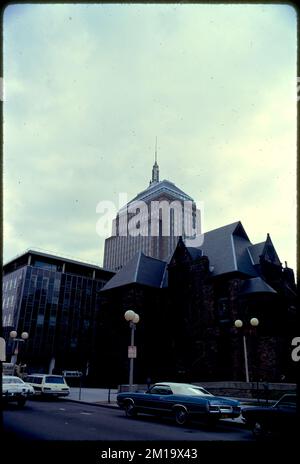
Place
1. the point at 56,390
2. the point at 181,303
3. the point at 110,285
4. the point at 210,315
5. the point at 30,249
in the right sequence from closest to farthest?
the point at 56,390 < the point at 210,315 < the point at 181,303 < the point at 110,285 < the point at 30,249

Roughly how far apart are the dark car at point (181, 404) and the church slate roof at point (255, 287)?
78.2 ft

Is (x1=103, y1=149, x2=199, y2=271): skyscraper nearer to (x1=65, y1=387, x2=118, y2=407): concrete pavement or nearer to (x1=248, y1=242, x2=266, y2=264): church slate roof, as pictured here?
(x1=248, y1=242, x2=266, y2=264): church slate roof

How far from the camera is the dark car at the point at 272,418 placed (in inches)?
342

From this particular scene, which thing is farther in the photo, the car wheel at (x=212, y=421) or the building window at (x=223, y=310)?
the building window at (x=223, y=310)

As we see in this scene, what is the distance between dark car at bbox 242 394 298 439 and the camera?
8.70 m

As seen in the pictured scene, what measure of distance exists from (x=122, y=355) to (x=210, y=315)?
11.7 metres

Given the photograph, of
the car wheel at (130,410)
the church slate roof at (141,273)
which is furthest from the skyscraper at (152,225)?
the car wheel at (130,410)

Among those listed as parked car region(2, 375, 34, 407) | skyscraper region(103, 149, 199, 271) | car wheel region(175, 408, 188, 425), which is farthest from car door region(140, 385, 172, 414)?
skyscraper region(103, 149, 199, 271)

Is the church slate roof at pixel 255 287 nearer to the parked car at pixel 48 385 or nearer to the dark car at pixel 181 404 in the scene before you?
the parked car at pixel 48 385

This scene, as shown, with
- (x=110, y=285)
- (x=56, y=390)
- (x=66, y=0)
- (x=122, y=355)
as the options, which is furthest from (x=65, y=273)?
(x=66, y=0)

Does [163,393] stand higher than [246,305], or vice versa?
[246,305]

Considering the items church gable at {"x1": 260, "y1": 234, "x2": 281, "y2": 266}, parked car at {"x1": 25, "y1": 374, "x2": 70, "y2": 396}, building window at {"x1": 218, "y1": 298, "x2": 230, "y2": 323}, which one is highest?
church gable at {"x1": 260, "y1": 234, "x2": 281, "y2": 266}
